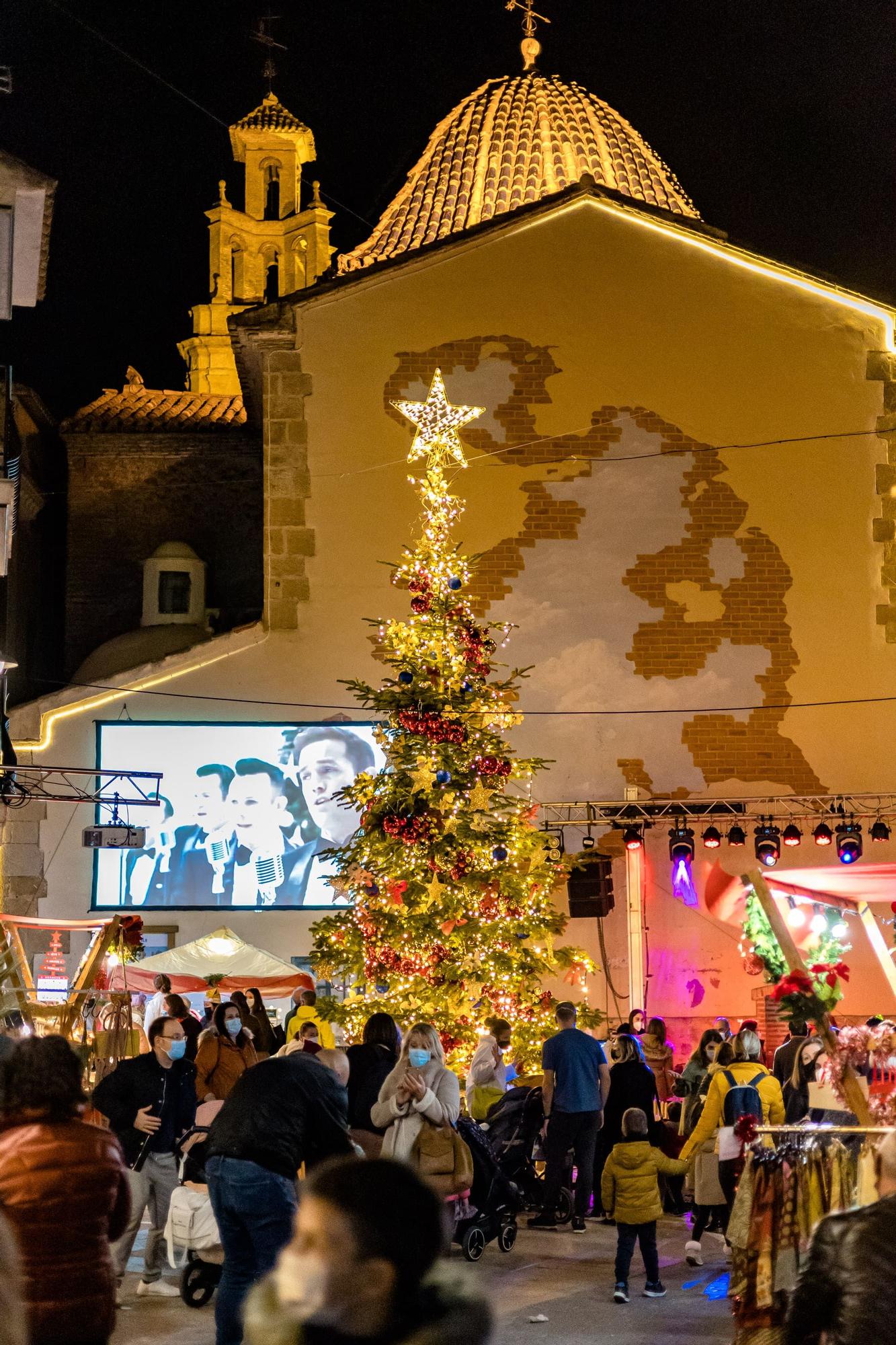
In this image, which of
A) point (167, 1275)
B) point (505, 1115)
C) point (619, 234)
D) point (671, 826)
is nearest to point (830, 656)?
point (671, 826)

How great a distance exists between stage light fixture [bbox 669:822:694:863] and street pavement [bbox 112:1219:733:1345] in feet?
24.5

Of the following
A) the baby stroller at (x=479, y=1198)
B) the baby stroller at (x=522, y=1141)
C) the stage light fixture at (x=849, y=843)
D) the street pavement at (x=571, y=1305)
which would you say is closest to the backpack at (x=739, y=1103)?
the street pavement at (x=571, y=1305)

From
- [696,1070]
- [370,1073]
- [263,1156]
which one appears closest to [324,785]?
[696,1070]

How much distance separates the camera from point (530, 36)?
2727 cm

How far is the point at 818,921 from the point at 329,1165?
51.7 feet

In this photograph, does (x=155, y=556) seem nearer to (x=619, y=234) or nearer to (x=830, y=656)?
(x=619, y=234)

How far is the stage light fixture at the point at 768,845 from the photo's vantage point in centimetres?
1895

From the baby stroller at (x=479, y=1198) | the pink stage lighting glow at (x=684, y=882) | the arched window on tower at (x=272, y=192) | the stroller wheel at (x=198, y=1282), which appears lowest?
the stroller wheel at (x=198, y=1282)

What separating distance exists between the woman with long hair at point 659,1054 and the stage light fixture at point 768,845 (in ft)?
10.8

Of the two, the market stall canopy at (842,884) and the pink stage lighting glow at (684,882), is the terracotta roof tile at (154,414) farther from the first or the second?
the market stall canopy at (842,884)

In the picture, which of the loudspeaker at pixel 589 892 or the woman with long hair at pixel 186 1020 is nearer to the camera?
the woman with long hair at pixel 186 1020

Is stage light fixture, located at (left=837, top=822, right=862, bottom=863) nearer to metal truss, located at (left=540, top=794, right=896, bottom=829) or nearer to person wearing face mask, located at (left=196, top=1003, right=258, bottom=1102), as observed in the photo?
metal truss, located at (left=540, top=794, right=896, bottom=829)

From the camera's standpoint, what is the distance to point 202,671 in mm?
Result: 20938

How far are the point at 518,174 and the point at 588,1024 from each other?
15.1 metres
